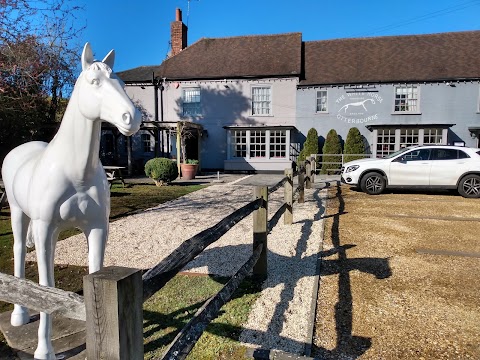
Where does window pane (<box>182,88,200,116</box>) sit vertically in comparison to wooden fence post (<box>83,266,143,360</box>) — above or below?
above

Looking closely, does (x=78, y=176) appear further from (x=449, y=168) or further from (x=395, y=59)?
(x=395, y=59)

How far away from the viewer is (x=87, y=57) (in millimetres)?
2279

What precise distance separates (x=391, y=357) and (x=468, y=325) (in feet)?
3.50

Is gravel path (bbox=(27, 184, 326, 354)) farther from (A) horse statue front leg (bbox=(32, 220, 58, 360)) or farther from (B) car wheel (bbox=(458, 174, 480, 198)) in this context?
(B) car wheel (bbox=(458, 174, 480, 198))

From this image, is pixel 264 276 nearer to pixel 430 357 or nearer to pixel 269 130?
pixel 430 357

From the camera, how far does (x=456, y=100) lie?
62.1 feet

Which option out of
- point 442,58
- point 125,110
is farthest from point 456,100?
point 125,110

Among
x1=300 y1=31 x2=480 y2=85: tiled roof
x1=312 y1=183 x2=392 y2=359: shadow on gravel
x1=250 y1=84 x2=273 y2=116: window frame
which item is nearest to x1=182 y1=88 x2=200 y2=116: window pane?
x1=250 y1=84 x2=273 y2=116: window frame

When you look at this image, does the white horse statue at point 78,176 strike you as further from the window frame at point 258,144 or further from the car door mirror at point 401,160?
the window frame at point 258,144

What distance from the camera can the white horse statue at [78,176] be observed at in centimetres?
217

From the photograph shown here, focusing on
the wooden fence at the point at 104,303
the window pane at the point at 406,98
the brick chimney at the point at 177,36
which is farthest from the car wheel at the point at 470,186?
the brick chimney at the point at 177,36

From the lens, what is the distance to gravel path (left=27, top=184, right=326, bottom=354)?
321cm

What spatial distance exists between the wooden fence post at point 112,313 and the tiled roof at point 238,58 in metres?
20.8

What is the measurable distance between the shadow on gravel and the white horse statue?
2088 mm
